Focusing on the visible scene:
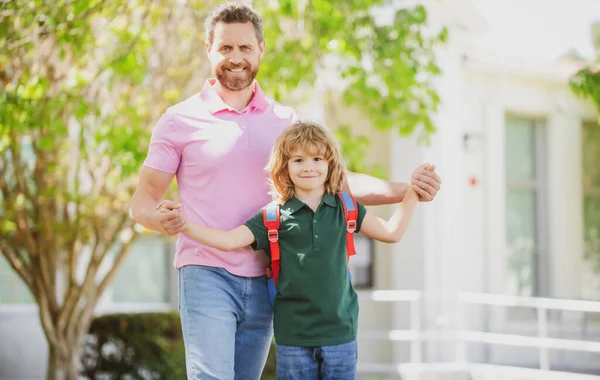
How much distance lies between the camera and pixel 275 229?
3.83 metres

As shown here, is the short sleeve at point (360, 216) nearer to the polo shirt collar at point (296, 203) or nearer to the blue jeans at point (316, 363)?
the polo shirt collar at point (296, 203)

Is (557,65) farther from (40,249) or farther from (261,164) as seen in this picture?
(261,164)

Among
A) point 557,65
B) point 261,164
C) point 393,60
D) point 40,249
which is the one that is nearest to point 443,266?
point 557,65

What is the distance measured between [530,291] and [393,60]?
18.3 feet

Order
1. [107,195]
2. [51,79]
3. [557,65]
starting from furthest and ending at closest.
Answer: [557,65] → [107,195] → [51,79]

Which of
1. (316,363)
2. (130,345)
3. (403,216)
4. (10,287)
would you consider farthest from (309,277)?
→ (10,287)

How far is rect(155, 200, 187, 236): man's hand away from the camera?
348 cm

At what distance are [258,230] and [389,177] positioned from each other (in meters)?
9.05

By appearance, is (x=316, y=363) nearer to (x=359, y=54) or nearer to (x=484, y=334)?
(x=359, y=54)

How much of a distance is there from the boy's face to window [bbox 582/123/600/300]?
32.3 ft

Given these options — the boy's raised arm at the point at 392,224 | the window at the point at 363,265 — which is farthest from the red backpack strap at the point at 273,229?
the window at the point at 363,265

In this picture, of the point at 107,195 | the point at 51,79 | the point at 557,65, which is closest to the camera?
the point at 51,79

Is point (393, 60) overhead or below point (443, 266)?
overhead

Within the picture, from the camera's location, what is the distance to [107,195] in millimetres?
9367
